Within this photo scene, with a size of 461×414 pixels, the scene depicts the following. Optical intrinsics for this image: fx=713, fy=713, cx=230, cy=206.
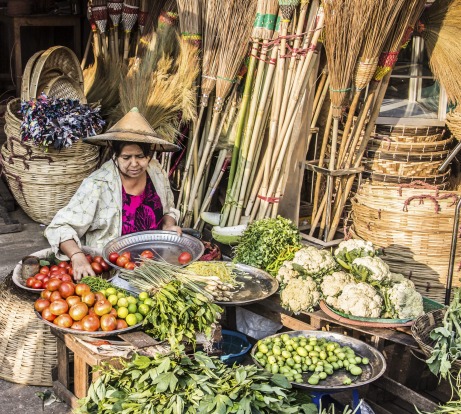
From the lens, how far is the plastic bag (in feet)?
13.9

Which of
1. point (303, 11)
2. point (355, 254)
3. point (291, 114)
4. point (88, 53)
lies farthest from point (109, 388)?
point (88, 53)

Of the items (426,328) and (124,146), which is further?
(124,146)

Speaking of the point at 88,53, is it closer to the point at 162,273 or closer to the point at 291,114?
the point at 291,114

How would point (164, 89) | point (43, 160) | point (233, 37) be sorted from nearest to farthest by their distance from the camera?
point (233, 37) → point (164, 89) → point (43, 160)

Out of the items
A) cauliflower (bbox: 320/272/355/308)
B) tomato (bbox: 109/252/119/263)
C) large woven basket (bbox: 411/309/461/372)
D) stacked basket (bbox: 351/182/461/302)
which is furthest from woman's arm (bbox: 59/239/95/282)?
stacked basket (bbox: 351/182/461/302)

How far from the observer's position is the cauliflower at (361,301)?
3.35 m

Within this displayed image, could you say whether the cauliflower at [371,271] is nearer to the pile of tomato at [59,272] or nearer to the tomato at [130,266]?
the tomato at [130,266]

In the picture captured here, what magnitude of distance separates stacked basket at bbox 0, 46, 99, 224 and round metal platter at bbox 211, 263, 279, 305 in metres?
2.05

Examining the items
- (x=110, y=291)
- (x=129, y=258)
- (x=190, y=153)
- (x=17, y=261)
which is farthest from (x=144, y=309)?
(x=190, y=153)

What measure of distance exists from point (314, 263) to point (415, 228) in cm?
86

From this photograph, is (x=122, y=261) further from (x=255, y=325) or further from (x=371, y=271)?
(x=371, y=271)

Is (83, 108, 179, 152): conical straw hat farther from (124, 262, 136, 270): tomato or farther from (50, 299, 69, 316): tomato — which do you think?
(50, 299, 69, 316): tomato

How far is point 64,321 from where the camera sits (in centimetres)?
315

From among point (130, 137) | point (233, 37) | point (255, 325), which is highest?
point (233, 37)
